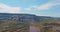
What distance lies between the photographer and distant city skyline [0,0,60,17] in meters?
1.42

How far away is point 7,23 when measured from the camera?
4.53 ft

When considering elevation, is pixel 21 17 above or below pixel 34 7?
below

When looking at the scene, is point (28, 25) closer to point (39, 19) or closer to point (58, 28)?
point (39, 19)

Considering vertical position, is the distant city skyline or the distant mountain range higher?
the distant city skyline

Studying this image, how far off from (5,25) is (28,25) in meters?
0.28

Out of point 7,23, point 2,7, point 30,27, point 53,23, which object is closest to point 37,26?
point 30,27

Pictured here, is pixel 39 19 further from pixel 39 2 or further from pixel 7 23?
pixel 7 23

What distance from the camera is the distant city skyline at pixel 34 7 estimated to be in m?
1.42

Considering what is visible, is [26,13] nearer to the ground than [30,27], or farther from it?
farther from it

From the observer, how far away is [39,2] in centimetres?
143

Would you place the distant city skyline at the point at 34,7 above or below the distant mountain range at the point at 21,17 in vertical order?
above

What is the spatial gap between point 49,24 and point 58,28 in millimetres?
118

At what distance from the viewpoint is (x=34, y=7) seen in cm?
143

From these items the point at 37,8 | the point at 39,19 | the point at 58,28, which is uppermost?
the point at 37,8
